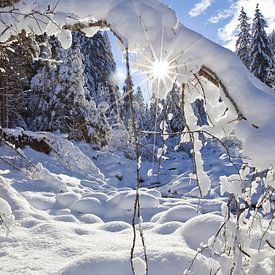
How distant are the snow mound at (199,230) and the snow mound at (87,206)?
9.74 feet

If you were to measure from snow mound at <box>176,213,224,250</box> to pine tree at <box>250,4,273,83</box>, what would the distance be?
27.8 metres

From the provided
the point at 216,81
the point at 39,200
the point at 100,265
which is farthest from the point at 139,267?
the point at 39,200

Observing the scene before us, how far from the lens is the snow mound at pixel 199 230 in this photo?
4094mm

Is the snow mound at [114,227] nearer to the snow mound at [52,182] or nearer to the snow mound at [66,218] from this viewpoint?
the snow mound at [66,218]

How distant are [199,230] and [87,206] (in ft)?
11.2

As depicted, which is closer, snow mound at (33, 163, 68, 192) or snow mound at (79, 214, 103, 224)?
snow mound at (79, 214, 103, 224)

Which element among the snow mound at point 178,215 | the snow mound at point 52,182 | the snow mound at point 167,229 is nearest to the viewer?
the snow mound at point 167,229

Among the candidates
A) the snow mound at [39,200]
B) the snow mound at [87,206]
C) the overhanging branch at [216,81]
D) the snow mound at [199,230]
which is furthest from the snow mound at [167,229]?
the overhanging branch at [216,81]

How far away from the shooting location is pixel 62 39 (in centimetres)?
260

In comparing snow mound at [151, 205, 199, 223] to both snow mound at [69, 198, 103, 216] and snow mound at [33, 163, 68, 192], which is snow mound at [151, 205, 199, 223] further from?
snow mound at [33, 163, 68, 192]

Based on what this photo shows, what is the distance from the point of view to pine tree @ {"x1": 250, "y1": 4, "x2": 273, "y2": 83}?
30.5 metres

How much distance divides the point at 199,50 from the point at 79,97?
50.8 feet

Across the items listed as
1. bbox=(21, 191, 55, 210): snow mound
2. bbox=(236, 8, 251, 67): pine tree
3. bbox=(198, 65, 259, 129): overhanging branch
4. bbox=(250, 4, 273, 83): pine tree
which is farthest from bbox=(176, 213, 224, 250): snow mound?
bbox=(236, 8, 251, 67): pine tree

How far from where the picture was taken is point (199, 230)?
4211 millimetres
